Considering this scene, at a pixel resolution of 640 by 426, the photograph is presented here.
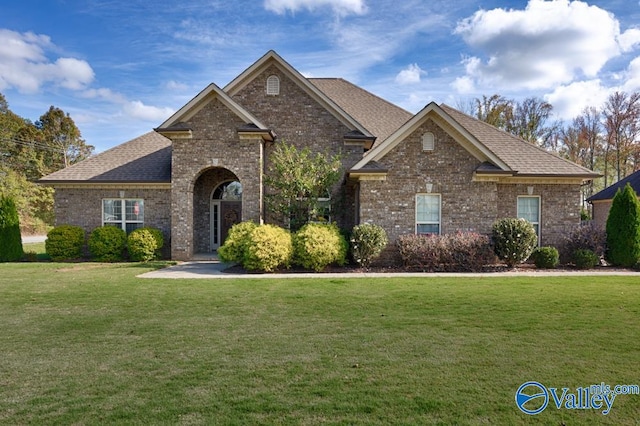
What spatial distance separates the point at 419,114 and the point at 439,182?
8.66 feet

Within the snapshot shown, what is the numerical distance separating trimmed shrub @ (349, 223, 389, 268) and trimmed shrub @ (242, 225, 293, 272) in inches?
91.2

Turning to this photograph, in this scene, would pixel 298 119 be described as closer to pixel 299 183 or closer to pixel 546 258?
pixel 299 183

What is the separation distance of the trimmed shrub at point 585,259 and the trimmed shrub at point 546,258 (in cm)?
68

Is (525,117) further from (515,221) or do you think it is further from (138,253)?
(138,253)

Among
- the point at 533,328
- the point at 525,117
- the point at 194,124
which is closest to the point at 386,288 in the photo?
the point at 533,328

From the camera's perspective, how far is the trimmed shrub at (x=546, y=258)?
13539 millimetres

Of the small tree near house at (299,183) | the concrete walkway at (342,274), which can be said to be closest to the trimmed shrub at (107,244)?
the concrete walkway at (342,274)

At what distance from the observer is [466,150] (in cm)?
1416

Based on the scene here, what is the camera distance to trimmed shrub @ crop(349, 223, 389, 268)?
1305 cm

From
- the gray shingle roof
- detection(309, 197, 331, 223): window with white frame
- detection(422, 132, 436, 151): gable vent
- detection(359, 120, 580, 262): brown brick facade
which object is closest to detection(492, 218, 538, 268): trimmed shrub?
detection(359, 120, 580, 262): brown brick facade

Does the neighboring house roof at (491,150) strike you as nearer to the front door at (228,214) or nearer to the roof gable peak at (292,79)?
the roof gable peak at (292,79)

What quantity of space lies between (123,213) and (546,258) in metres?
17.5

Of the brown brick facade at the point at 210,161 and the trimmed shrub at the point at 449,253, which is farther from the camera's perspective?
the brown brick facade at the point at 210,161

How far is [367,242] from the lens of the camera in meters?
13.0
